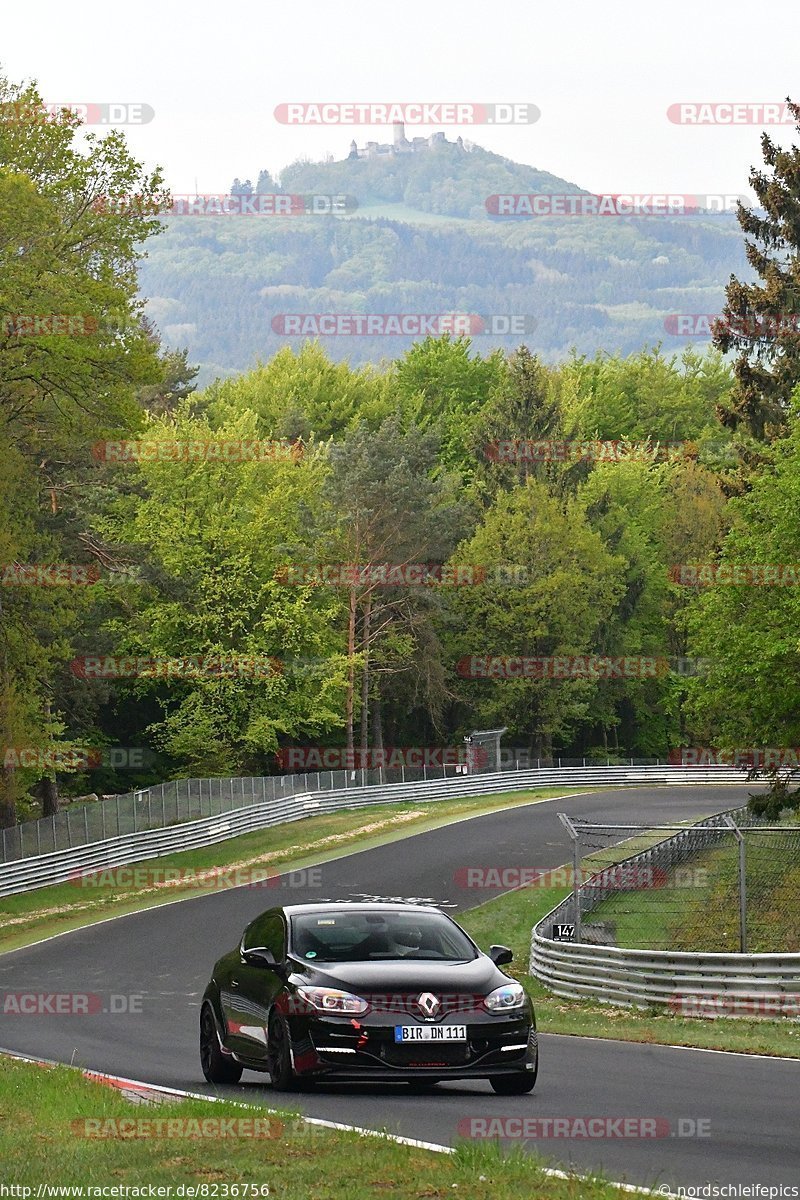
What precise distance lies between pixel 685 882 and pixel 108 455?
24.5 m

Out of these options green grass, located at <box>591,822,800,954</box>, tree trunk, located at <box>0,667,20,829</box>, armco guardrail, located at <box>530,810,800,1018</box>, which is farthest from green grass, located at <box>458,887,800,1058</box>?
tree trunk, located at <box>0,667,20,829</box>

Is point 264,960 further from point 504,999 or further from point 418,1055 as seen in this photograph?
point 504,999

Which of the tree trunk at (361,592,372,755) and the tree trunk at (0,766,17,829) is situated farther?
the tree trunk at (361,592,372,755)

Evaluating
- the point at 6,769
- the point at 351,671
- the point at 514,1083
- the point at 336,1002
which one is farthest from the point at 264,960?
the point at 351,671

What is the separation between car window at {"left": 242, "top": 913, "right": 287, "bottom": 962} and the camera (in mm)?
13336

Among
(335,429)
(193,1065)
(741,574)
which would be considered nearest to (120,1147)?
(193,1065)

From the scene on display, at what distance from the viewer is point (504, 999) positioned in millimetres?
12352

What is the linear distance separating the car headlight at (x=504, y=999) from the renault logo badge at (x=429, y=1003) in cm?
40

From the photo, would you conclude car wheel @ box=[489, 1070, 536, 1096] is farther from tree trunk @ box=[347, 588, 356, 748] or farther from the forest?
tree trunk @ box=[347, 588, 356, 748]

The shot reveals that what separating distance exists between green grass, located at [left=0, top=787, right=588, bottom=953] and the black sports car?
73.1 feet

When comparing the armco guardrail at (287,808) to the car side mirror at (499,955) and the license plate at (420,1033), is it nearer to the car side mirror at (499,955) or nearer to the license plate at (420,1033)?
the car side mirror at (499,955)

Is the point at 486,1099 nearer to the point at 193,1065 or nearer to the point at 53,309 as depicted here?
the point at 193,1065

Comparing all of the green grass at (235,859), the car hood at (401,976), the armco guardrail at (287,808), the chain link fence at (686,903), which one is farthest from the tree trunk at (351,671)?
the car hood at (401,976)

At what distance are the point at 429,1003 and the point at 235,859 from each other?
120 feet
